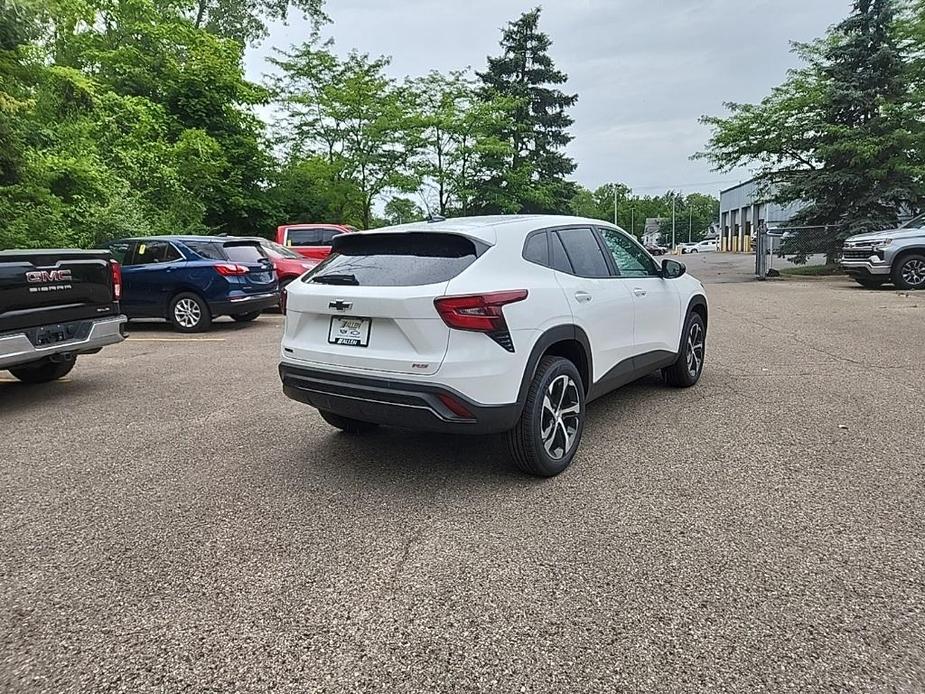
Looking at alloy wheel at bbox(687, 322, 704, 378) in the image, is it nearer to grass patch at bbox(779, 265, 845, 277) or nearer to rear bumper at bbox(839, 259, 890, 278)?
rear bumper at bbox(839, 259, 890, 278)

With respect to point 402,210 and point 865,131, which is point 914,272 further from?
point 402,210

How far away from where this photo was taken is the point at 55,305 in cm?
563

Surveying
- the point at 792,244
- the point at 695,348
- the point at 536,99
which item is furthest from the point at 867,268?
the point at 536,99

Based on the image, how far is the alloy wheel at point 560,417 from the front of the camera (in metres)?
3.80

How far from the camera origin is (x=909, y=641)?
2.27 metres

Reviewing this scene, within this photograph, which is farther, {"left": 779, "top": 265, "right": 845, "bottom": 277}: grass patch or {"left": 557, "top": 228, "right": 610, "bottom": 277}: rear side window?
{"left": 779, "top": 265, "right": 845, "bottom": 277}: grass patch

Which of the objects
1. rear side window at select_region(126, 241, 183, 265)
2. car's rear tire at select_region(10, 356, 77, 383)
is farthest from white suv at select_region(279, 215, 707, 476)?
rear side window at select_region(126, 241, 183, 265)

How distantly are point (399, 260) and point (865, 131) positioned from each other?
67.8ft

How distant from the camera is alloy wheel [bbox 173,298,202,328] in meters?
10.1

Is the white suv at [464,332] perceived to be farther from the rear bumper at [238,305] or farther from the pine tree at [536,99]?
the pine tree at [536,99]

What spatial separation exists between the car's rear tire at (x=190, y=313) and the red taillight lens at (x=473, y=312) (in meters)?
7.70

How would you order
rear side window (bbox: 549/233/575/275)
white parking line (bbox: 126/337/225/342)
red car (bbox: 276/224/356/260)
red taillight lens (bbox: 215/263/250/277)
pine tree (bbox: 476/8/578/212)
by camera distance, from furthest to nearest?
pine tree (bbox: 476/8/578/212) → red car (bbox: 276/224/356/260) → red taillight lens (bbox: 215/263/250/277) → white parking line (bbox: 126/337/225/342) → rear side window (bbox: 549/233/575/275)

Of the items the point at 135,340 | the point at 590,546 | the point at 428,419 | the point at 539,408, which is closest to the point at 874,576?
the point at 590,546

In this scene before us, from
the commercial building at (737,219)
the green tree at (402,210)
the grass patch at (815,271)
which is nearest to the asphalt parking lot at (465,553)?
the grass patch at (815,271)
